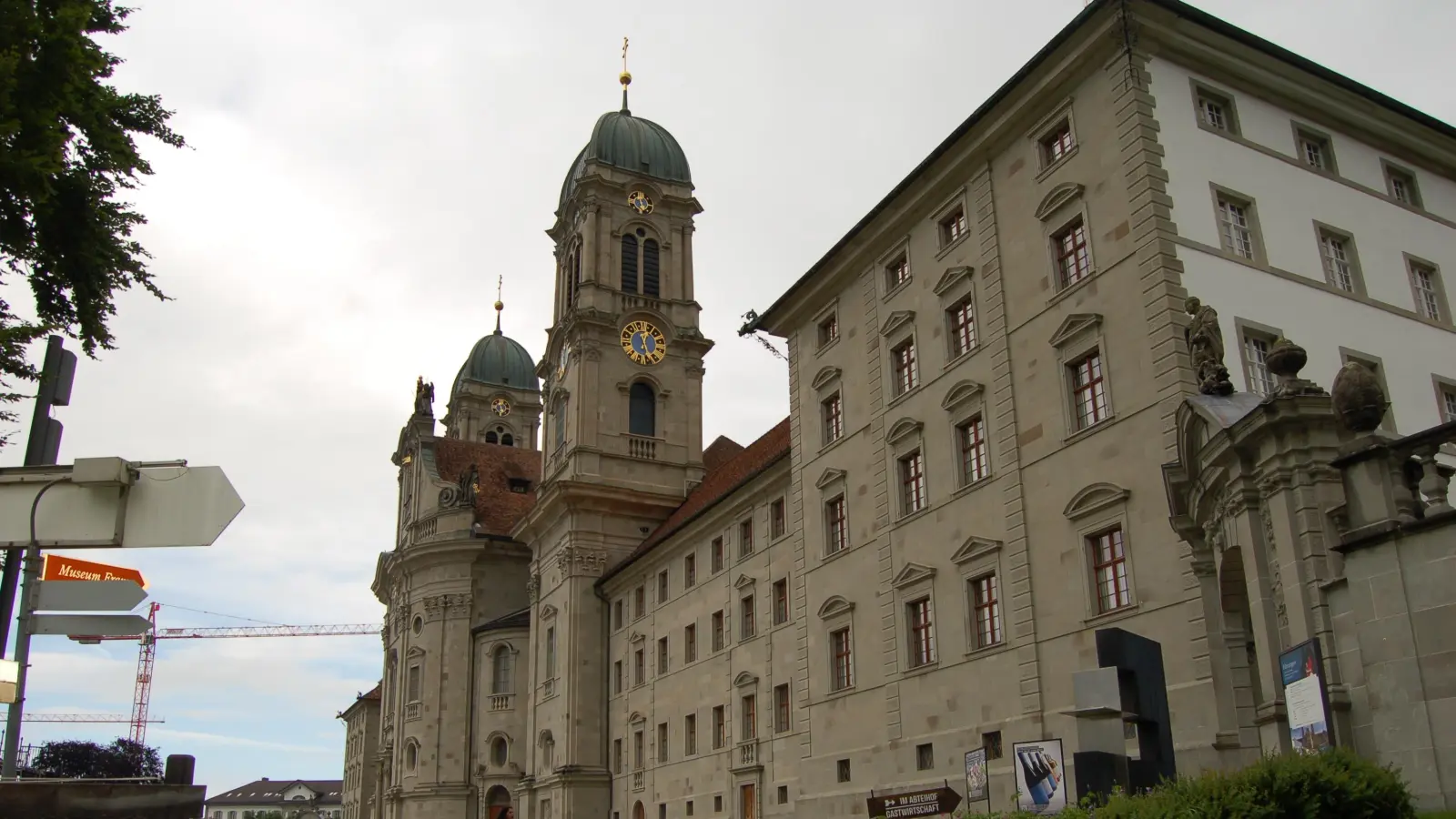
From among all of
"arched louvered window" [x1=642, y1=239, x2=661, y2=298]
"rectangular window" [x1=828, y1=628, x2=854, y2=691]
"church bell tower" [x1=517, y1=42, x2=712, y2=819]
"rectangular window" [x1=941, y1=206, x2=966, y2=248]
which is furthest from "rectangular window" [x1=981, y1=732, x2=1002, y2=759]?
"arched louvered window" [x1=642, y1=239, x2=661, y2=298]

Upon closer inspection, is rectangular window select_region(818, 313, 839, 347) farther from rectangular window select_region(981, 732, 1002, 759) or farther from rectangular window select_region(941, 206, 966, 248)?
rectangular window select_region(981, 732, 1002, 759)

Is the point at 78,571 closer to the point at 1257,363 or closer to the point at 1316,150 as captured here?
the point at 1257,363

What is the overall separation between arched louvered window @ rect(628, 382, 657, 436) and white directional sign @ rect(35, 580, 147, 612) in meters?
52.6

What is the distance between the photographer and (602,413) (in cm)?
6119

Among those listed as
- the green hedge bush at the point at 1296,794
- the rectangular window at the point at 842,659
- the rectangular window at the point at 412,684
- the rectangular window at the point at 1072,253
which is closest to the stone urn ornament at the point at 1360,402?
the green hedge bush at the point at 1296,794

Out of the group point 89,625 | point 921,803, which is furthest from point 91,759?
point 89,625

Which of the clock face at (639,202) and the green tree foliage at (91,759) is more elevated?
the clock face at (639,202)

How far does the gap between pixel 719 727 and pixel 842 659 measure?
11.8m

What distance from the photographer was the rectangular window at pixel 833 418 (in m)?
35.8

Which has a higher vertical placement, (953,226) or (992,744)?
(953,226)

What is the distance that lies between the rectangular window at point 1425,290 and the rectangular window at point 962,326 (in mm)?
9941

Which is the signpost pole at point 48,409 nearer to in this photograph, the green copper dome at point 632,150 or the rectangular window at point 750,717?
the rectangular window at point 750,717

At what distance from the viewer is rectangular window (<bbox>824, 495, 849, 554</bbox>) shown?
34969 mm

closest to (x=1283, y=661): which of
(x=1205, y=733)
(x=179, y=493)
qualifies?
(x=1205, y=733)
